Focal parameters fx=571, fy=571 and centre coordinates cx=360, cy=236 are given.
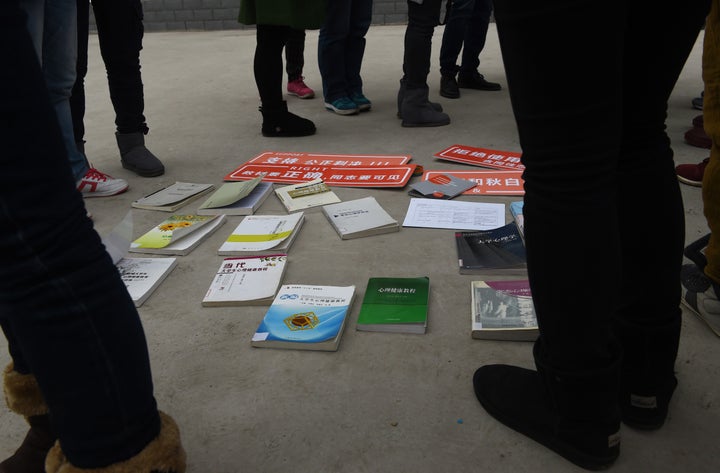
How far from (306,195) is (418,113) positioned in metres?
0.99

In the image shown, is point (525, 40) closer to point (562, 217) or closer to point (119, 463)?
point (562, 217)

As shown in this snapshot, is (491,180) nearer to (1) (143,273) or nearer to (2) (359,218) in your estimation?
(2) (359,218)

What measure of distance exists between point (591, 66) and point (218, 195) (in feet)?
4.66

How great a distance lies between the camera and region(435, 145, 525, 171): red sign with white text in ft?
6.85

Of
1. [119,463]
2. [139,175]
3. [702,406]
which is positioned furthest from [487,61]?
[119,463]

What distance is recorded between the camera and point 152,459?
0.59 metres

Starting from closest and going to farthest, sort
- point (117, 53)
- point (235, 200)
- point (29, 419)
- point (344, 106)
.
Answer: point (29, 419), point (235, 200), point (117, 53), point (344, 106)

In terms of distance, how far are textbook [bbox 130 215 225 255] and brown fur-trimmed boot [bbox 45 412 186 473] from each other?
95 centimetres

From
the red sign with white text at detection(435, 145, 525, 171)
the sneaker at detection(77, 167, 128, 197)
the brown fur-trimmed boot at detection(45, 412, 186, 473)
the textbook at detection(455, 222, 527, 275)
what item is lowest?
the sneaker at detection(77, 167, 128, 197)

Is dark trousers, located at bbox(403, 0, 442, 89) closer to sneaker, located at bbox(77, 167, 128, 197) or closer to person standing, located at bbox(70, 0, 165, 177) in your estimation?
person standing, located at bbox(70, 0, 165, 177)

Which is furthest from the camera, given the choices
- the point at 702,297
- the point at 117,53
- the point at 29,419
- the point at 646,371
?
the point at 117,53

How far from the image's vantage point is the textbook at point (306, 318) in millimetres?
1117

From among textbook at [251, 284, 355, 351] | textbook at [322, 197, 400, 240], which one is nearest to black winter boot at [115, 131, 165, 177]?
textbook at [322, 197, 400, 240]

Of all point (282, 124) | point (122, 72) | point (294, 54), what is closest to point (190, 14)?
point (294, 54)
